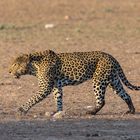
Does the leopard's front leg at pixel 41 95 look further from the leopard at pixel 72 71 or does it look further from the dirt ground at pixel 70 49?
the dirt ground at pixel 70 49

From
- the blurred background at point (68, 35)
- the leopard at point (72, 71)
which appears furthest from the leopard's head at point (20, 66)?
the blurred background at point (68, 35)

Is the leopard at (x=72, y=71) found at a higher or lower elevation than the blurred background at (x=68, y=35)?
higher

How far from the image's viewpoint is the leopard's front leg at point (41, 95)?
44.8 ft

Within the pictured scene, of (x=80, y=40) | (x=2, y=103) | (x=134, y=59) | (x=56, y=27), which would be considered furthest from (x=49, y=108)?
(x=56, y=27)

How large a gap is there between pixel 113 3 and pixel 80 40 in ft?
46.0

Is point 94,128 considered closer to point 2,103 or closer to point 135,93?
point 2,103

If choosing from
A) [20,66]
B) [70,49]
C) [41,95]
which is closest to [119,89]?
[41,95]

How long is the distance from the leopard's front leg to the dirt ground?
0.46 feet

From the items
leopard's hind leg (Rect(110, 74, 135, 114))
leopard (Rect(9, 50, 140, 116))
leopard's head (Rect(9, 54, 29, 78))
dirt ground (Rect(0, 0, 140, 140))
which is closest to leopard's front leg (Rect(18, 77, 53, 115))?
leopard (Rect(9, 50, 140, 116))

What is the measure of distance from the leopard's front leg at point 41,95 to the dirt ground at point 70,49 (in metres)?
0.14

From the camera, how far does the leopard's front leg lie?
1366cm

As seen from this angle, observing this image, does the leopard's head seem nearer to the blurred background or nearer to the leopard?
the leopard

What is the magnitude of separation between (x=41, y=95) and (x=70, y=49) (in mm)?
9465

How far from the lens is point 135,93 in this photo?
640 inches
